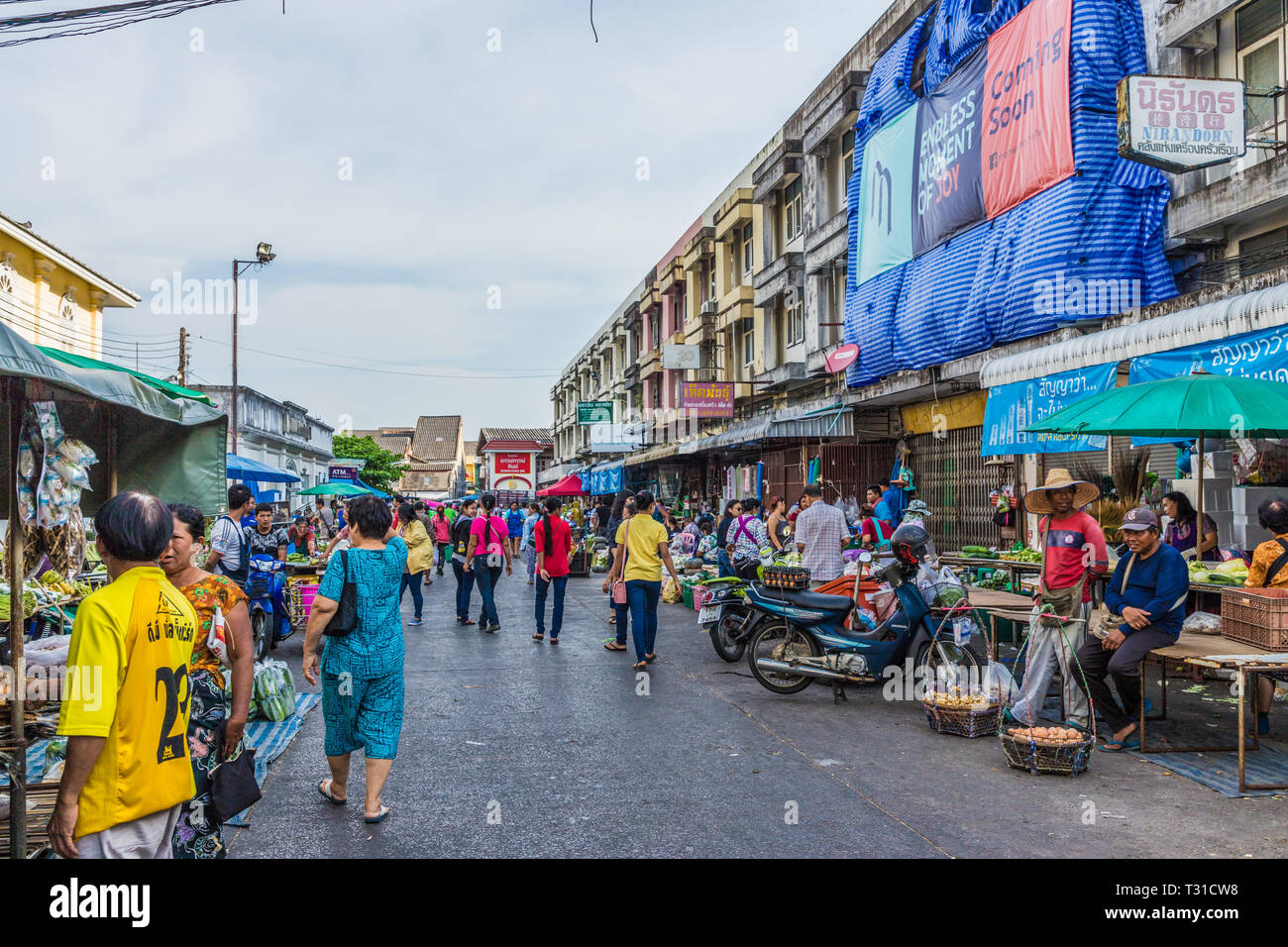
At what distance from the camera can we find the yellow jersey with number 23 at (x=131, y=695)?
9.55ft

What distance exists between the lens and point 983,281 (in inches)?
602

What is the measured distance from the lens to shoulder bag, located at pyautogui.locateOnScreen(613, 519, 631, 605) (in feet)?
35.0

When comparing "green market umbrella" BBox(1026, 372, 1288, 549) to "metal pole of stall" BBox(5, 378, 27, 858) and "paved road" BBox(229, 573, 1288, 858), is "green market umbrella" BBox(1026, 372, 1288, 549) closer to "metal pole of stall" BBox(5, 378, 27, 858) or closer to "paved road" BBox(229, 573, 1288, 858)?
"paved road" BBox(229, 573, 1288, 858)

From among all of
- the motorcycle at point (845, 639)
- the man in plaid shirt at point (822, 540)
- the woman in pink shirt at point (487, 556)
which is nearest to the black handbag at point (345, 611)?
the motorcycle at point (845, 639)

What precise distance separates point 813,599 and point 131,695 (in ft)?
22.1

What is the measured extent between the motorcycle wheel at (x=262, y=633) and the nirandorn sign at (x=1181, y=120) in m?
11.1

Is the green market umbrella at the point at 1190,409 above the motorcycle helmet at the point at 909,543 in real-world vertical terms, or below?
above

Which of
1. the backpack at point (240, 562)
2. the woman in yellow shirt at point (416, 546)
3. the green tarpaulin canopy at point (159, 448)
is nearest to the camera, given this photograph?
the green tarpaulin canopy at point (159, 448)

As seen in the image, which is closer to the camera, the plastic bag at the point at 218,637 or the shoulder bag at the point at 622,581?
the plastic bag at the point at 218,637

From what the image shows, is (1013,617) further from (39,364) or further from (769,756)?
(39,364)

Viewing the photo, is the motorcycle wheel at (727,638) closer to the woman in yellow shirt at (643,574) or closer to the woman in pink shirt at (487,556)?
the woman in yellow shirt at (643,574)

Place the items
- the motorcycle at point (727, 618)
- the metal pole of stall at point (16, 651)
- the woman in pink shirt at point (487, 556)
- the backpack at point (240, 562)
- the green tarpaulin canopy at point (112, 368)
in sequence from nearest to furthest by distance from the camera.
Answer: the metal pole of stall at point (16, 651) → the green tarpaulin canopy at point (112, 368) → the backpack at point (240, 562) → the motorcycle at point (727, 618) → the woman in pink shirt at point (487, 556)

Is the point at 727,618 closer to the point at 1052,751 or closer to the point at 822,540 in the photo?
the point at 822,540
